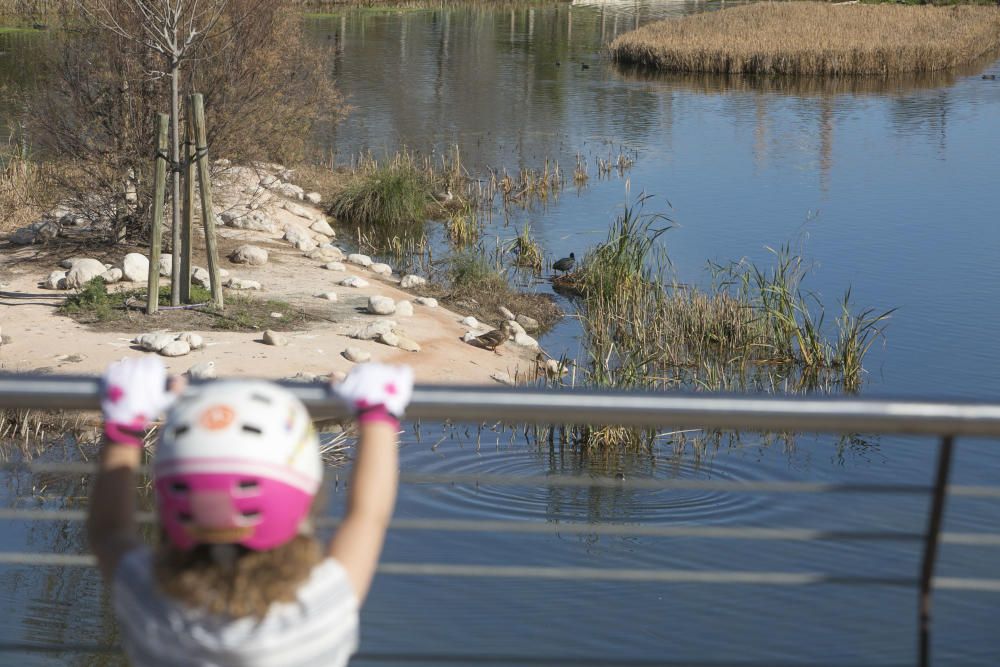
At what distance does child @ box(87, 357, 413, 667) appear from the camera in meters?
1.80

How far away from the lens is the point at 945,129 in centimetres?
2489

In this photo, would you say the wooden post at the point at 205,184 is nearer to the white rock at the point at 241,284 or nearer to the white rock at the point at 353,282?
the white rock at the point at 241,284

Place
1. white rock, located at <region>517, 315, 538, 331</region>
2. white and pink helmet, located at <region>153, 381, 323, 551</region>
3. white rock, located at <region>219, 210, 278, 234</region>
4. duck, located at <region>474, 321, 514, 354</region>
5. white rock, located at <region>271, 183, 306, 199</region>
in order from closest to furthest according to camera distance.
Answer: white and pink helmet, located at <region>153, 381, 323, 551</region> → duck, located at <region>474, 321, 514, 354</region> → white rock, located at <region>517, 315, 538, 331</region> → white rock, located at <region>219, 210, 278, 234</region> → white rock, located at <region>271, 183, 306, 199</region>

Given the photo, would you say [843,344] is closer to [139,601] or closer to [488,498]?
[488,498]

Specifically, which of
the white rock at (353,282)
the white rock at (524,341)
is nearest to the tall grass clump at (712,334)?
the white rock at (524,341)

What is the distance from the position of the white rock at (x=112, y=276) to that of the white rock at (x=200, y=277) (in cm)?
70

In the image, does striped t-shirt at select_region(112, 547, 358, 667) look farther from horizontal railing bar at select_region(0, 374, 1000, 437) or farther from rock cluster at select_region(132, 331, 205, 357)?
rock cluster at select_region(132, 331, 205, 357)

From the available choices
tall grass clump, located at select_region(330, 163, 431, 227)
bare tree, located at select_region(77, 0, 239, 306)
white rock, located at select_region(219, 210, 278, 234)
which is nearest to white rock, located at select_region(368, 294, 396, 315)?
bare tree, located at select_region(77, 0, 239, 306)

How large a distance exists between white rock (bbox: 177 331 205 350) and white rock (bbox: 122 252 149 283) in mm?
2069

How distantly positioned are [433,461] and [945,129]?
18.5m

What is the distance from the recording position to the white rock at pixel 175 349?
10.3 m

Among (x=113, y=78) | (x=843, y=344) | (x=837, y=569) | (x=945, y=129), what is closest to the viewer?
(x=837, y=569)

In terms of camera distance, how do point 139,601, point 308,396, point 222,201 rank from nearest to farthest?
point 139,601 → point 308,396 → point 222,201

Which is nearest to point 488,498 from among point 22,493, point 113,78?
point 22,493
